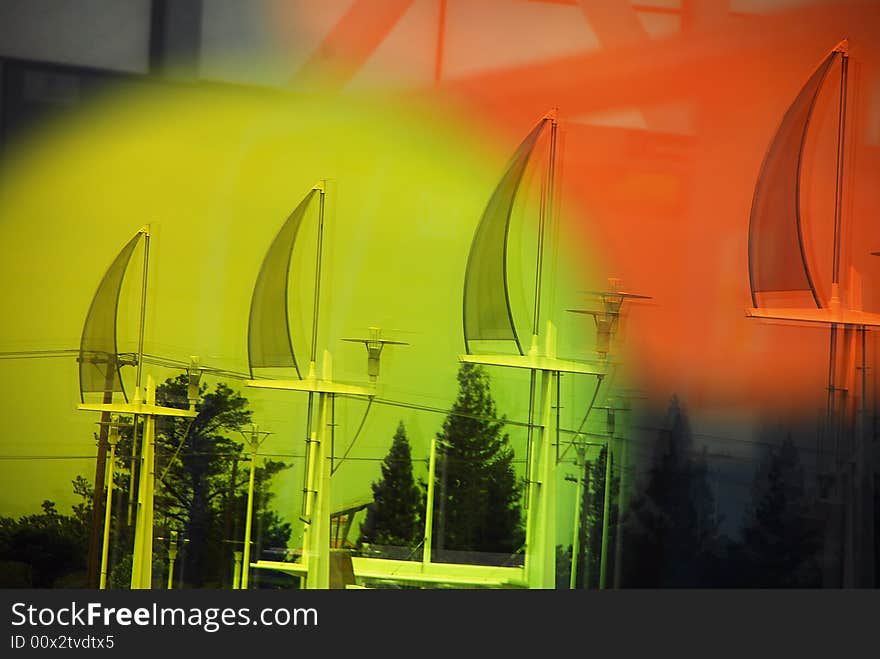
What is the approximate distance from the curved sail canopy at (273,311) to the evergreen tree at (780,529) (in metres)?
1.60

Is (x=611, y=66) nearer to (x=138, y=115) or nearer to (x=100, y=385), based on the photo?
(x=138, y=115)

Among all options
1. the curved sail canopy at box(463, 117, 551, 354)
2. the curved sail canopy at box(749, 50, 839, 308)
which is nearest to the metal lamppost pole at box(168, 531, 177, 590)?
the curved sail canopy at box(463, 117, 551, 354)

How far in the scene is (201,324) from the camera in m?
3.77

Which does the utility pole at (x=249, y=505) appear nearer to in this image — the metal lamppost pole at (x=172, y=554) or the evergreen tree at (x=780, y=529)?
the metal lamppost pole at (x=172, y=554)

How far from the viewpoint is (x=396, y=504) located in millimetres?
3863

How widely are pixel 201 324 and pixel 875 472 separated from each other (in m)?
2.31

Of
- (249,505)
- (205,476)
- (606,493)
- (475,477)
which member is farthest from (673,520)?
(205,476)

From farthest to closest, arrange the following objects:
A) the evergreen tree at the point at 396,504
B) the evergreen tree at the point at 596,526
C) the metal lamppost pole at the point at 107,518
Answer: the evergreen tree at the point at 596,526 → the evergreen tree at the point at 396,504 → the metal lamppost pole at the point at 107,518

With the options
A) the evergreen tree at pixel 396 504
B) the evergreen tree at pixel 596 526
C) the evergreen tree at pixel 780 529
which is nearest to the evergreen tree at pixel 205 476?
the evergreen tree at pixel 396 504

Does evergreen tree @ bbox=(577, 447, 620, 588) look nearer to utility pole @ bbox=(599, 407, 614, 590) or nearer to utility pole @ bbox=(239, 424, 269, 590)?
utility pole @ bbox=(599, 407, 614, 590)

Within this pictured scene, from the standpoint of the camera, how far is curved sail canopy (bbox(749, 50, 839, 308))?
13.0ft

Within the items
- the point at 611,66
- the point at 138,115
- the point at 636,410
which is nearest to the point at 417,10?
the point at 611,66

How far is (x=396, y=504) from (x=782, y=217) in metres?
1.58

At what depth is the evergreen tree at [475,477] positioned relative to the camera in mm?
3889
